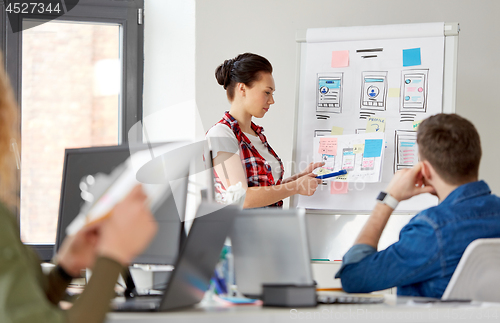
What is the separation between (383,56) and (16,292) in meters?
2.32

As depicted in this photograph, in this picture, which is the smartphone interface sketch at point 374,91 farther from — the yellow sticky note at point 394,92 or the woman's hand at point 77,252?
the woman's hand at point 77,252

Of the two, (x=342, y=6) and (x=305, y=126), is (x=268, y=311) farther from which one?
(x=342, y=6)

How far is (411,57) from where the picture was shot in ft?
8.31

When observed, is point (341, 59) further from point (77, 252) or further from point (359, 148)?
point (77, 252)

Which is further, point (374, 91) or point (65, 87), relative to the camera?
point (65, 87)

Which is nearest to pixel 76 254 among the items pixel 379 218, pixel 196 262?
pixel 196 262

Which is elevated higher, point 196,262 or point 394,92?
point 394,92

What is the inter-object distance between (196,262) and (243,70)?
5.03 feet

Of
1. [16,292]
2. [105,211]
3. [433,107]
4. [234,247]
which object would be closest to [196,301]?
[234,247]

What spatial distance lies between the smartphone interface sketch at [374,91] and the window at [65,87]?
1443 millimetres

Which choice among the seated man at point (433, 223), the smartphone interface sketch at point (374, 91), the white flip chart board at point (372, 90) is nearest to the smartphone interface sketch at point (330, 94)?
the white flip chart board at point (372, 90)

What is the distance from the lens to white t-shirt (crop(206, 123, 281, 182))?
203 centimetres

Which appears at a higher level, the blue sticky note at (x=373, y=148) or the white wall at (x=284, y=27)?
the white wall at (x=284, y=27)

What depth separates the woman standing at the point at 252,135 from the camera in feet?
7.08
